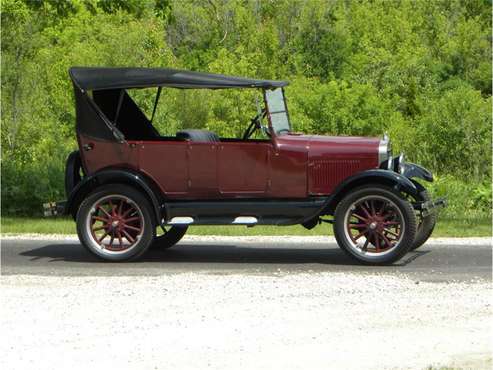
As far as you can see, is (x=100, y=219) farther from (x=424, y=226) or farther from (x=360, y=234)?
(x=424, y=226)

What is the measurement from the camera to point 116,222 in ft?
39.6

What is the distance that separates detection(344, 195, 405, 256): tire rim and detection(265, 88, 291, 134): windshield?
1270mm

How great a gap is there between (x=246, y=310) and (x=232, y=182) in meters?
3.20

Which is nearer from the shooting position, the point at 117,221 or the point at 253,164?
the point at 253,164

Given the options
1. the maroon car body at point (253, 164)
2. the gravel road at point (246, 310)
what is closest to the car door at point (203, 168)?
the maroon car body at point (253, 164)

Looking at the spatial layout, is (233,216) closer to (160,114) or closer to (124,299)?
(124,299)

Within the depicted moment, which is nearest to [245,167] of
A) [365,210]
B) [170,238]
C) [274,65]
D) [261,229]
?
[365,210]

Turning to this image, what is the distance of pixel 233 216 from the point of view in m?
12.0

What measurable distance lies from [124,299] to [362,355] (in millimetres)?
2951

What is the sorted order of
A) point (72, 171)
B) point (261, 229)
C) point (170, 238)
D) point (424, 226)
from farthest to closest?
point (261, 229)
point (170, 238)
point (72, 171)
point (424, 226)

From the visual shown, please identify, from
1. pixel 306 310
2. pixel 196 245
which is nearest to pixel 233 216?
pixel 196 245

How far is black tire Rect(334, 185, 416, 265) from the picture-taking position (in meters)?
11.5

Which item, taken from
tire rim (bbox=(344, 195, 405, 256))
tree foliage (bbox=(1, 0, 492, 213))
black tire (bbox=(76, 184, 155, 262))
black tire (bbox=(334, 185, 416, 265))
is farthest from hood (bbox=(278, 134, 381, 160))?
black tire (bbox=(76, 184, 155, 262))

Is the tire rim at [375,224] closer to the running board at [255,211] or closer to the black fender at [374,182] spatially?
the black fender at [374,182]
